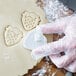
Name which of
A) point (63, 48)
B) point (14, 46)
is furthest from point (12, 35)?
point (63, 48)

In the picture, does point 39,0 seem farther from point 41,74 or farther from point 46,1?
point 41,74

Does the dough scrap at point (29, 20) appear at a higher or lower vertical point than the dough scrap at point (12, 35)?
higher

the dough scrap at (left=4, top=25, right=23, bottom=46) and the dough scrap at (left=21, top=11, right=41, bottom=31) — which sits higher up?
the dough scrap at (left=21, top=11, right=41, bottom=31)
